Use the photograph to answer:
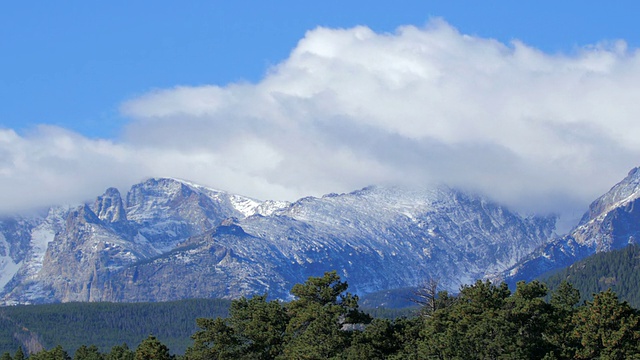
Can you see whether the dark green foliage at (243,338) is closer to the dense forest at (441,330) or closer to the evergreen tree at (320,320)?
the dense forest at (441,330)

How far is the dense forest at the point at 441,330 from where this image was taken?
566ft

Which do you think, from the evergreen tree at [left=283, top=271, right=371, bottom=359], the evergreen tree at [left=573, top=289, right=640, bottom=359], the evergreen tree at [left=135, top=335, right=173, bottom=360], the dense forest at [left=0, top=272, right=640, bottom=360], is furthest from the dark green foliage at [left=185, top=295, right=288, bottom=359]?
the evergreen tree at [left=573, top=289, right=640, bottom=359]

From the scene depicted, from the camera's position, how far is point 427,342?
17650cm

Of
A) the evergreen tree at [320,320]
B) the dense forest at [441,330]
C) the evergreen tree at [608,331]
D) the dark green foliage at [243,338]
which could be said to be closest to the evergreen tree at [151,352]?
the dense forest at [441,330]

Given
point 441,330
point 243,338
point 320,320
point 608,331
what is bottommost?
point 608,331

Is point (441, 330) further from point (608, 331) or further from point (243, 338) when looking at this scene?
point (243, 338)

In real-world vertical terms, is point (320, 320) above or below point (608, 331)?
above

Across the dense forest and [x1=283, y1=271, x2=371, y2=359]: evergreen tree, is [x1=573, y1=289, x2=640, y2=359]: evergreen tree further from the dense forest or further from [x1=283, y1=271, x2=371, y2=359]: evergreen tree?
[x1=283, y1=271, x2=371, y2=359]: evergreen tree

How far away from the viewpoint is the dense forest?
172m

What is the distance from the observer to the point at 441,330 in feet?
601

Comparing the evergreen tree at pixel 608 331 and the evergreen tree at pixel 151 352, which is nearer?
the evergreen tree at pixel 608 331

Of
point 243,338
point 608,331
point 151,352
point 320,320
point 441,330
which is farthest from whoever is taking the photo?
point 243,338

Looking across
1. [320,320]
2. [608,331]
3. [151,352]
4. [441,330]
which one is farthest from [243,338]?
[608,331]

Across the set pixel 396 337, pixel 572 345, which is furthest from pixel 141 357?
pixel 572 345
